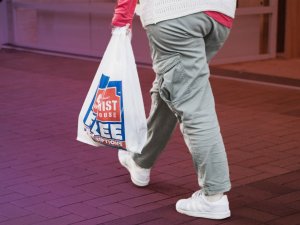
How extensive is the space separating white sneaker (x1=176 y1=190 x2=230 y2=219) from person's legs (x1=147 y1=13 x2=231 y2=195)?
7 centimetres

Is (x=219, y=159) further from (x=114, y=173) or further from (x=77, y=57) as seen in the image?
(x=77, y=57)

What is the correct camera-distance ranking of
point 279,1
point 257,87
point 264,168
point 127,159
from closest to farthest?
point 127,159
point 264,168
point 257,87
point 279,1

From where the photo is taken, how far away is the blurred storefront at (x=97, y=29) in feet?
35.9

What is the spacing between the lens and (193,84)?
4.43m

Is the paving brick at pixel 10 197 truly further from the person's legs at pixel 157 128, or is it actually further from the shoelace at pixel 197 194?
the shoelace at pixel 197 194

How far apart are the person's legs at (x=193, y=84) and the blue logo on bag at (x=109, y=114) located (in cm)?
26

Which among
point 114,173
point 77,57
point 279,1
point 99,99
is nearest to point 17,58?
point 77,57

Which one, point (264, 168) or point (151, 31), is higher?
point (151, 31)

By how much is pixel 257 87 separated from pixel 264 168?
3.45 m

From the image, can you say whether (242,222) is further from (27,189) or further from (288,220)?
(27,189)

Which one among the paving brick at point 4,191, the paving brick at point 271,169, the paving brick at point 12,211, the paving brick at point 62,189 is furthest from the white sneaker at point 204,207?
the paving brick at point 4,191

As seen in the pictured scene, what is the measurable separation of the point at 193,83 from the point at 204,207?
73 cm

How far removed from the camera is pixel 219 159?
14.8 feet

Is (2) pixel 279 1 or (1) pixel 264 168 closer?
(1) pixel 264 168
